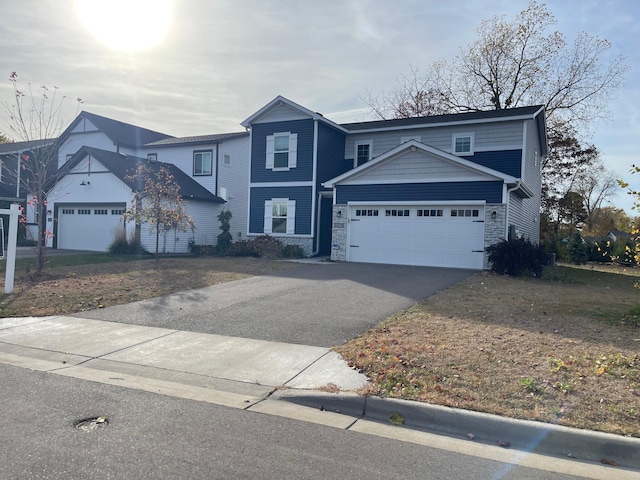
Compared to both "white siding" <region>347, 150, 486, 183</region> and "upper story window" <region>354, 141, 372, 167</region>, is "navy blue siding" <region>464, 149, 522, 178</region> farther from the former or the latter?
"upper story window" <region>354, 141, 372, 167</region>

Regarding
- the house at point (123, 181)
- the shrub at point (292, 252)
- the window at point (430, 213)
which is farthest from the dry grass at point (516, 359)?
the house at point (123, 181)

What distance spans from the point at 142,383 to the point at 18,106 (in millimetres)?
12542

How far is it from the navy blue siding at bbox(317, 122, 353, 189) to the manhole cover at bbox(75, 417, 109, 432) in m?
18.5

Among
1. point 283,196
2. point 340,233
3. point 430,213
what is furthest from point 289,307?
point 283,196

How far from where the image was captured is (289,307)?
32.8 ft

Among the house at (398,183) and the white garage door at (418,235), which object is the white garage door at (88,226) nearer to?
the house at (398,183)

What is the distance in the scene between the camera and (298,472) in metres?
3.72

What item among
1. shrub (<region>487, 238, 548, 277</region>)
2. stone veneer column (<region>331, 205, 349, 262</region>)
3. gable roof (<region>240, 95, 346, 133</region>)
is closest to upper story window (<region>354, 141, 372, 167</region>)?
gable roof (<region>240, 95, 346, 133</region>)

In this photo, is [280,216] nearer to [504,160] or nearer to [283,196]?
[283,196]

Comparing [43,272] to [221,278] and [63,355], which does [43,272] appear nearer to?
[221,278]

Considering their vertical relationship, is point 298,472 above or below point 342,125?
below

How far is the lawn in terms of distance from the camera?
4.95 meters

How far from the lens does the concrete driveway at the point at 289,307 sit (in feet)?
26.8

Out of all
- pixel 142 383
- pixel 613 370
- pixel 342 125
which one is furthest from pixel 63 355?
pixel 342 125
